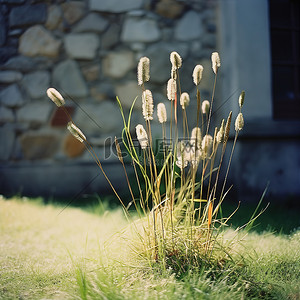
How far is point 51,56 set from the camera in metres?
2.80

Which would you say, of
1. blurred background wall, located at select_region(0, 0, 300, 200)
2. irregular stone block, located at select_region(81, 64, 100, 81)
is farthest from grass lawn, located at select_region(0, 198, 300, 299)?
irregular stone block, located at select_region(81, 64, 100, 81)

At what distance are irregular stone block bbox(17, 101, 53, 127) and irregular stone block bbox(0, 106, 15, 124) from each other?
2.2 inches

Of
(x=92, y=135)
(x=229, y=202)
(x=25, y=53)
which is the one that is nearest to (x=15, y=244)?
(x=92, y=135)

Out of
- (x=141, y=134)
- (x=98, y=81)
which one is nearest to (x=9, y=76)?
(x=98, y=81)

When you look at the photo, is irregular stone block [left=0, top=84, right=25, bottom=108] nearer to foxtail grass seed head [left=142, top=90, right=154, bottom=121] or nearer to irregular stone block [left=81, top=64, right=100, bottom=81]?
irregular stone block [left=81, top=64, right=100, bottom=81]

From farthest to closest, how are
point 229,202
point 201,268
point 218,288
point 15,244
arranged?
point 229,202 → point 15,244 → point 201,268 → point 218,288

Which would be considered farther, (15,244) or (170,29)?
(170,29)

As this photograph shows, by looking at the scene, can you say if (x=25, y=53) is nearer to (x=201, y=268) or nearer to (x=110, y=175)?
(x=110, y=175)

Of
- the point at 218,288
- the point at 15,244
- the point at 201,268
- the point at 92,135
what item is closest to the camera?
the point at 218,288

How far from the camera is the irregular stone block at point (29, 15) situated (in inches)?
110

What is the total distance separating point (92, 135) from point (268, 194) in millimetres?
1532

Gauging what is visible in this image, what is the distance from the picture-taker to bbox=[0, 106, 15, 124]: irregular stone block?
2785 millimetres

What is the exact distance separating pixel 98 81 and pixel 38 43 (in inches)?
23.0

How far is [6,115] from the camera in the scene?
2.79 meters
